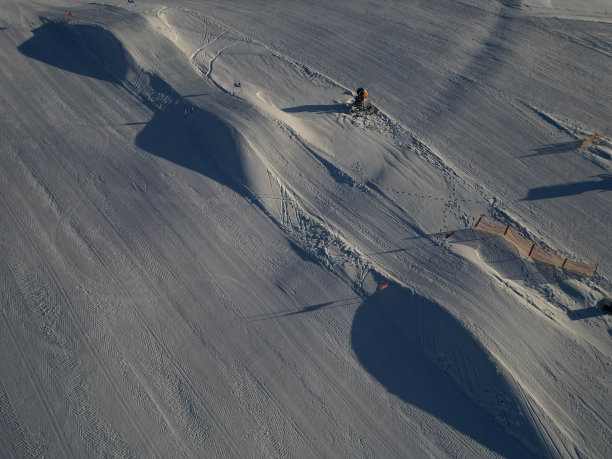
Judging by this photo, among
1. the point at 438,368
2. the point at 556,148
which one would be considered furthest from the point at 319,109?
the point at 438,368

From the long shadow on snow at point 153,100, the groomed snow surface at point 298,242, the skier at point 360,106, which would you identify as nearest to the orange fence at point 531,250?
the groomed snow surface at point 298,242

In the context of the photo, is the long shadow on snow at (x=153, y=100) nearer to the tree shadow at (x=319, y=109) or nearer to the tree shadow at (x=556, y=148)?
the tree shadow at (x=319, y=109)

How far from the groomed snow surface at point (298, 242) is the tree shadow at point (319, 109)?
0.09m

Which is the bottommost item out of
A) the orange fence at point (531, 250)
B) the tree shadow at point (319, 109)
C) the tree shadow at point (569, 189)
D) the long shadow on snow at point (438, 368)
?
the long shadow on snow at point (438, 368)

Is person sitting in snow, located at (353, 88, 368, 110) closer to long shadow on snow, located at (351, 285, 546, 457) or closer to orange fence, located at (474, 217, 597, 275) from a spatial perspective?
orange fence, located at (474, 217, 597, 275)

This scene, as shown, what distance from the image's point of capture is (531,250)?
9.29 m

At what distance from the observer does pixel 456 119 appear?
41.0ft

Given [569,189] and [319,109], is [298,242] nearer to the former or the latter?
[319,109]

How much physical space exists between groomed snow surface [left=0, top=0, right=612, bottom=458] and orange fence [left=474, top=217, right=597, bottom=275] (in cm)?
27

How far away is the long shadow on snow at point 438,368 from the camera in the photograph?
729 centimetres

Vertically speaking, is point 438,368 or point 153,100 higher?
Answer: point 153,100

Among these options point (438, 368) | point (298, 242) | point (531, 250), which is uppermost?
point (531, 250)

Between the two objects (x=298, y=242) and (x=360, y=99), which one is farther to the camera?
(x=360, y=99)

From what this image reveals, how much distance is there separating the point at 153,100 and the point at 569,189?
12.5m
